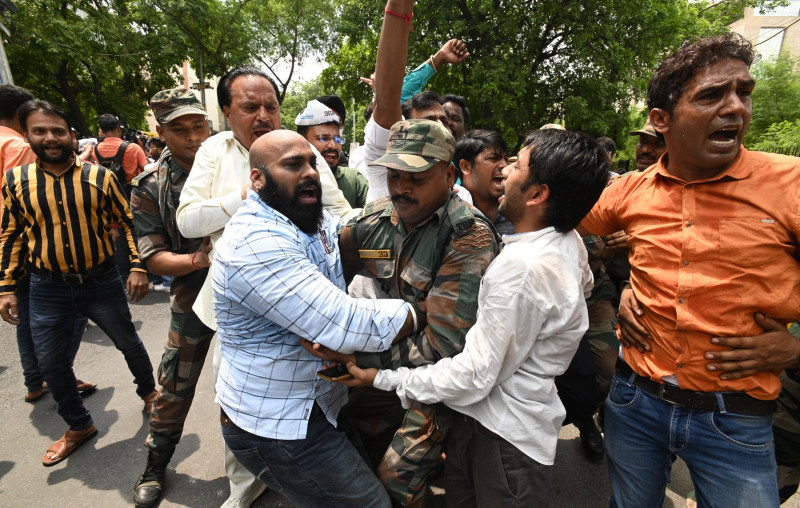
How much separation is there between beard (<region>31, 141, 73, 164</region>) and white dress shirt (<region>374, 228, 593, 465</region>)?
2.92 m

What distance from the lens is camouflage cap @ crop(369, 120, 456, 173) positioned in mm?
1748

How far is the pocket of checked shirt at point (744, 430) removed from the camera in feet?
4.83

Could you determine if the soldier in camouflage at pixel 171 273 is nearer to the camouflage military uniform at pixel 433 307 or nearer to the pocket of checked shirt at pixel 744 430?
the camouflage military uniform at pixel 433 307

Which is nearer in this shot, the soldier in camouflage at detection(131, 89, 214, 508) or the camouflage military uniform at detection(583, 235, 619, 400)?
the soldier in camouflage at detection(131, 89, 214, 508)

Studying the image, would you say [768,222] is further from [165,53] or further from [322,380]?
[165,53]

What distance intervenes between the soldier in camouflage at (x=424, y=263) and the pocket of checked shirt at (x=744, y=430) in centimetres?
96

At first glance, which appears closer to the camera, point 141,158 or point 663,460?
point 663,460

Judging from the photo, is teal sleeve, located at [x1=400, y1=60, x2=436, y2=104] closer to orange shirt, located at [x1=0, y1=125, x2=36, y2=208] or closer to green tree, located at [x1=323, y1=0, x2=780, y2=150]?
orange shirt, located at [x1=0, y1=125, x2=36, y2=208]

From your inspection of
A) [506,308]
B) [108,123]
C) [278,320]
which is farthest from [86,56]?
[506,308]

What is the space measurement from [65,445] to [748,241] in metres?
4.12

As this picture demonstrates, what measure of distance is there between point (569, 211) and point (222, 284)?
140cm

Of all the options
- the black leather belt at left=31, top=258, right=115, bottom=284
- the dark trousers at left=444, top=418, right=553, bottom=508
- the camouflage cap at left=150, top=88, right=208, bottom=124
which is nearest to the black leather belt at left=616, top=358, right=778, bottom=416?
the dark trousers at left=444, top=418, right=553, bottom=508

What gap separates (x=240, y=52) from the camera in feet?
57.1

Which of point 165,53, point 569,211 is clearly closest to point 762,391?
point 569,211
